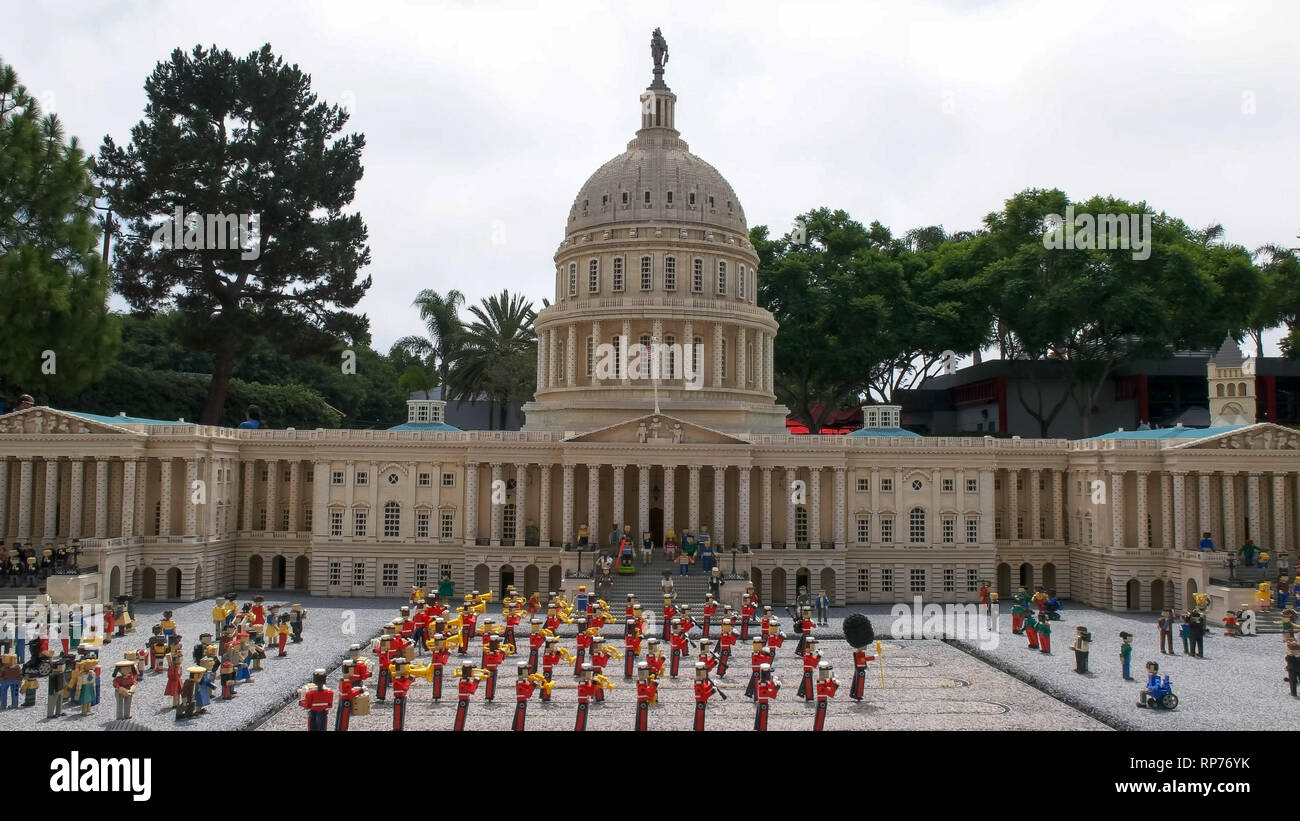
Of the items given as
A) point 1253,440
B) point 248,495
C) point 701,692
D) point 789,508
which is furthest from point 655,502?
point 701,692

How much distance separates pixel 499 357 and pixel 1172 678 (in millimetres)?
59714

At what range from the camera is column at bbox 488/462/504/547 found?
181 feet

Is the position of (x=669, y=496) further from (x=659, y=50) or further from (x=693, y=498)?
(x=659, y=50)

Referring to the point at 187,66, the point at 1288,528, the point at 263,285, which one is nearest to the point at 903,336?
the point at 1288,528

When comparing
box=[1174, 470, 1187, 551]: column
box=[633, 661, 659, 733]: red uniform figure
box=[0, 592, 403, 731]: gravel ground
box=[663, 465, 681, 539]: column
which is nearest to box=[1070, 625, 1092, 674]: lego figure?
box=[633, 661, 659, 733]: red uniform figure

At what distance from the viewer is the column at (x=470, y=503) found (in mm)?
54875

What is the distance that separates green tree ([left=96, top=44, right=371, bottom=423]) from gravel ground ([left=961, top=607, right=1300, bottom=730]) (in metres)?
49.5

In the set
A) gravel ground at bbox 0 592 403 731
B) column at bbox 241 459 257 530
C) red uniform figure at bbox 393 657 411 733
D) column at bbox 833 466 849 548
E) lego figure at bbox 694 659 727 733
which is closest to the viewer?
lego figure at bbox 694 659 727 733

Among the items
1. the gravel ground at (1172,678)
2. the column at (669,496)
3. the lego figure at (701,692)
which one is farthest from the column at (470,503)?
the lego figure at (701,692)

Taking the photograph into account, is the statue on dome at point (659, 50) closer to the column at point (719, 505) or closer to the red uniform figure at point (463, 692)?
the column at point (719, 505)

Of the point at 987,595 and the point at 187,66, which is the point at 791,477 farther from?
the point at 187,66

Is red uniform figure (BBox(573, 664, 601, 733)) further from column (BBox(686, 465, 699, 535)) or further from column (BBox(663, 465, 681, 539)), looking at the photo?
column (BBox(663, 465, 681, 539))

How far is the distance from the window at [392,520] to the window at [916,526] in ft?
90.4
